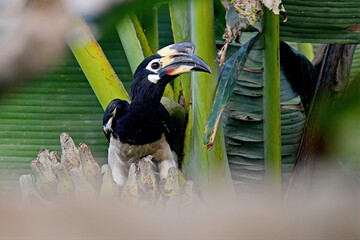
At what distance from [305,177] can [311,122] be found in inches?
7.3

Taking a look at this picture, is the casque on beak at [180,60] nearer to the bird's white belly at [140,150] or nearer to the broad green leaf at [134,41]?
the broad green leaf at [134,41]

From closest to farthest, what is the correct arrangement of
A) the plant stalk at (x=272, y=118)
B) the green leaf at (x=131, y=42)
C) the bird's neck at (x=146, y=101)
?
the plant stalk at (x=272, y=118), the green leaf at (x=131, y=42), the bird's neck at (x=146, y=101)

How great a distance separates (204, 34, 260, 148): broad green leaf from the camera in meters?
1.17

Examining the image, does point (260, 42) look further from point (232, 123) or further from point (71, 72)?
point (71, 72)

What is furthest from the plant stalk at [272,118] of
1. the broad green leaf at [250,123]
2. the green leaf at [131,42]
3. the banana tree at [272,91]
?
Result: the green leaf at [131,42]

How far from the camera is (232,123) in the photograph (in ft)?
5.76

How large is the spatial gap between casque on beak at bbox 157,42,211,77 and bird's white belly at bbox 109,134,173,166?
17.2 inches

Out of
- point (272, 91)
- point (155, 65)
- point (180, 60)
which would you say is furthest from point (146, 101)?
point (272, 91)

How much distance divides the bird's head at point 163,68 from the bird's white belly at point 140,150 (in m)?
0.23

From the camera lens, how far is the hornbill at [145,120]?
1558 mm

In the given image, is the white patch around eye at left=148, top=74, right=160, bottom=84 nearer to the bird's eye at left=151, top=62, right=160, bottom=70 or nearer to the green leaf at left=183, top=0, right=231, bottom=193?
the bird's eye at left=151, top=62, right=160, bottom=70

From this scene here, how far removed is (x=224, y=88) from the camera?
4.15ft

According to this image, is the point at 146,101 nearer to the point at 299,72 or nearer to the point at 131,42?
the point at 131,42

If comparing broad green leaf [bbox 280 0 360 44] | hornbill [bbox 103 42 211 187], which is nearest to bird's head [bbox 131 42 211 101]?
hornbill [bbox 103 42 211 187]
